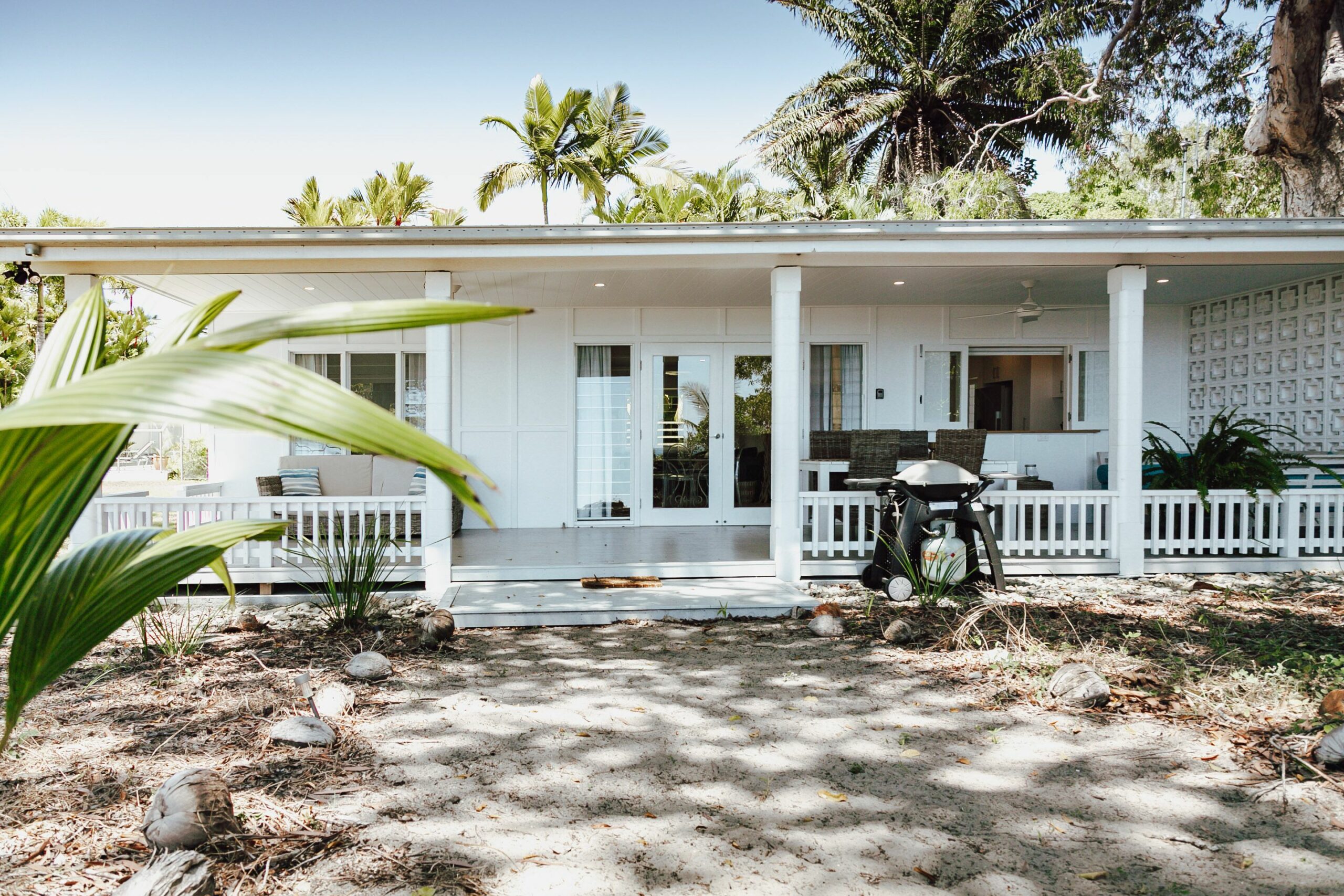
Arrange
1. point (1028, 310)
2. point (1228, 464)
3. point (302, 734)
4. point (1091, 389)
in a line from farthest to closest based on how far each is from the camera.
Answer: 1. point (1091, 389)
2. point (1028, 310)
3. point (1228, 464)
4. point (302, 734)

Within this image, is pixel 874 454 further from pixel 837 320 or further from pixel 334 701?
pixel 334 701

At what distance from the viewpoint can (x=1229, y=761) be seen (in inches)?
117

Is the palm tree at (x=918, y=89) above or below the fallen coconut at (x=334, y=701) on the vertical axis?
above

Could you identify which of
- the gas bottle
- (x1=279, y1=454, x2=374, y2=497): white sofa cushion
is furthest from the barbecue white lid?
(x1=279, y1=454, x2=374, y2=497): white sofa cushion

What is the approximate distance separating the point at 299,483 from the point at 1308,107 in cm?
1306

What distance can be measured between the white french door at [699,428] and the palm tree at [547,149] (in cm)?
926

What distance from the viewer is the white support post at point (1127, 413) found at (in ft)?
20.6

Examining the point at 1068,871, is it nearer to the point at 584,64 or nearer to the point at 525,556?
the point at 525,556

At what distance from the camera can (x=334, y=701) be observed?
11.6ft

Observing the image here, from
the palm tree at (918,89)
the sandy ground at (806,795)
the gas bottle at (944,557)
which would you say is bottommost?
the sandy ground at (806,795)

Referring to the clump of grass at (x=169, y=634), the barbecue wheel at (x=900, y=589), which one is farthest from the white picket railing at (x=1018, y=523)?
the clump of grass at (x=169, y=634)

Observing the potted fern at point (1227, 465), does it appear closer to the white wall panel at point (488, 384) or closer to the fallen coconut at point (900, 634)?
the fallen coconut at point (900, 634)

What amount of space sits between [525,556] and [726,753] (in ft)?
12.7

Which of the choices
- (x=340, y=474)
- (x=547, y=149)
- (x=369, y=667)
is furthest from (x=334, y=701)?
(x=547, y=149)
